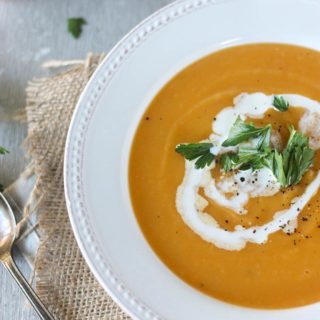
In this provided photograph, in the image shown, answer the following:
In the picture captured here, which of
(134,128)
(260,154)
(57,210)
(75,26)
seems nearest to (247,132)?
(260,154)

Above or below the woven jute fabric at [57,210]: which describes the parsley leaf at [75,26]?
above

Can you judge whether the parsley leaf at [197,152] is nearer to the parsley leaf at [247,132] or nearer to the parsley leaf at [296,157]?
the parsley leaf at [247,132]

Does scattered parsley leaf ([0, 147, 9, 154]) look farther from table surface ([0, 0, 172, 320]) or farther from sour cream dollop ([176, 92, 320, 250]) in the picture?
sour cream dollop ([176, 92, 320, 250])

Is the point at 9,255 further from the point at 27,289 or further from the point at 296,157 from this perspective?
the point at 296,157

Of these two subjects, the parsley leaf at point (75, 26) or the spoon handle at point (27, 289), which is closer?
the spoon handle at point (27, 289)

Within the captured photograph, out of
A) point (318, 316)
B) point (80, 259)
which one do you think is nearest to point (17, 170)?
point (80, 259)

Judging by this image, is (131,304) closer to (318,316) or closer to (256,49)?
(318,316)

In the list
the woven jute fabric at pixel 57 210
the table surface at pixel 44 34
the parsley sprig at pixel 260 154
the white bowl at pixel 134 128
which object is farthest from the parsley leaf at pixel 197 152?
the table surface at pixel 44 34
